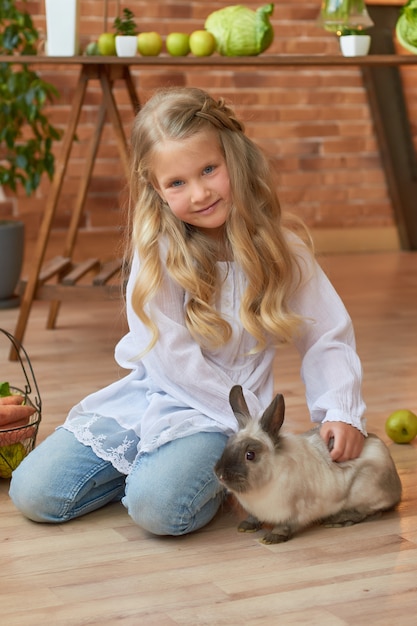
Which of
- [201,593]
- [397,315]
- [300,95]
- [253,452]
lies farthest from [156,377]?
[300,95]

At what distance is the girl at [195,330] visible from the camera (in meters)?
1.78

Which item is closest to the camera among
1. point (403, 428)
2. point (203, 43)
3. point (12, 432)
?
point (12, 432)

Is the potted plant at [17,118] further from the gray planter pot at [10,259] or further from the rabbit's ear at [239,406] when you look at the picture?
the rabbit's ear at [239,406]

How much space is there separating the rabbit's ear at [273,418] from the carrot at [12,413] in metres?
0.57

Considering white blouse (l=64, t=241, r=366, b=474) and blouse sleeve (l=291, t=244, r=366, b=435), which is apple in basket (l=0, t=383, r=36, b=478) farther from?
blouse sleeve (l=291, t=244, r=366, b=435)

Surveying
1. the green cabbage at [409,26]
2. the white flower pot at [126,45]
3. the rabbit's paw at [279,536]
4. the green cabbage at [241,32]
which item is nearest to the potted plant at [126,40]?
the white flower pot at [126,45]

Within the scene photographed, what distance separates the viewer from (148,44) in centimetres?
308

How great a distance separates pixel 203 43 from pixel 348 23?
48cm

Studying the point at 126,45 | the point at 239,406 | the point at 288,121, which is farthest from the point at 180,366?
the point at 288,121

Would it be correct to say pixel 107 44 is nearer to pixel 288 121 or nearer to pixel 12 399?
pixel 12 399

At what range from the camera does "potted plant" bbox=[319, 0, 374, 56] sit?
3.10m

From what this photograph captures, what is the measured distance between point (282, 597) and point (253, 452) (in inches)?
9.9

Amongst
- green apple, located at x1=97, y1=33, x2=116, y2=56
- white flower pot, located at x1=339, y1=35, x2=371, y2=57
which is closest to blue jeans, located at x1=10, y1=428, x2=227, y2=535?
green apple, located at x1=97, y1=33, x2=116, y2=56

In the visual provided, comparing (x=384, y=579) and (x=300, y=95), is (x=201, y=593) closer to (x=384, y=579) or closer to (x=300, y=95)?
(x=384, y=579)
